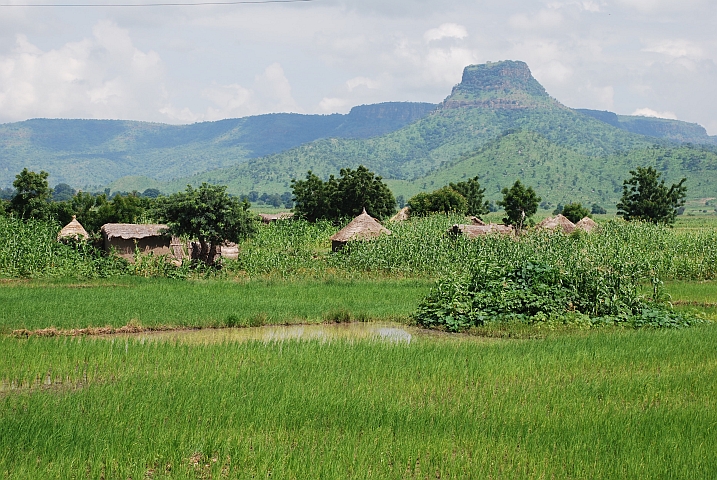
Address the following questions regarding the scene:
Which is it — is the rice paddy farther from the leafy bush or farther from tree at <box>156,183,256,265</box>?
tree at <box>156,183,256,265</box>

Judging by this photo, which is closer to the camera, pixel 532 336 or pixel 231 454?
pixel 231 454

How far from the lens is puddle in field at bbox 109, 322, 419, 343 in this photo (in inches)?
603

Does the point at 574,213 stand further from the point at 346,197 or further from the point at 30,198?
the point at 30,198

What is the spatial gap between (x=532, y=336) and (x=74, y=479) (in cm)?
1112

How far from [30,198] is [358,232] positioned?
17.6 metres

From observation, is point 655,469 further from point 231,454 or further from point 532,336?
point 532,336

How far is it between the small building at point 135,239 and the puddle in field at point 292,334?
11574 millimetres

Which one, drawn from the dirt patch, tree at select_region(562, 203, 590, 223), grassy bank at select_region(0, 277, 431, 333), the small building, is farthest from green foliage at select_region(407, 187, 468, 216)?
the dirt patch

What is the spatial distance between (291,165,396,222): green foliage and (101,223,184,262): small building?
2108 cm

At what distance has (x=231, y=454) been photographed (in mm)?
7906

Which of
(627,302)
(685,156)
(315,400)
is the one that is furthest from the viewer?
(685,156)

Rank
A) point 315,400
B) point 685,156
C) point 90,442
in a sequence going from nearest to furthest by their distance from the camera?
1. point 90,442
2. point 315,400
3. point 685,156

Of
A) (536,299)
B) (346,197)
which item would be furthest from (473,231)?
(346,197)

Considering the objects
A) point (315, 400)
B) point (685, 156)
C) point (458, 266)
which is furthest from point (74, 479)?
point (685, 156)
